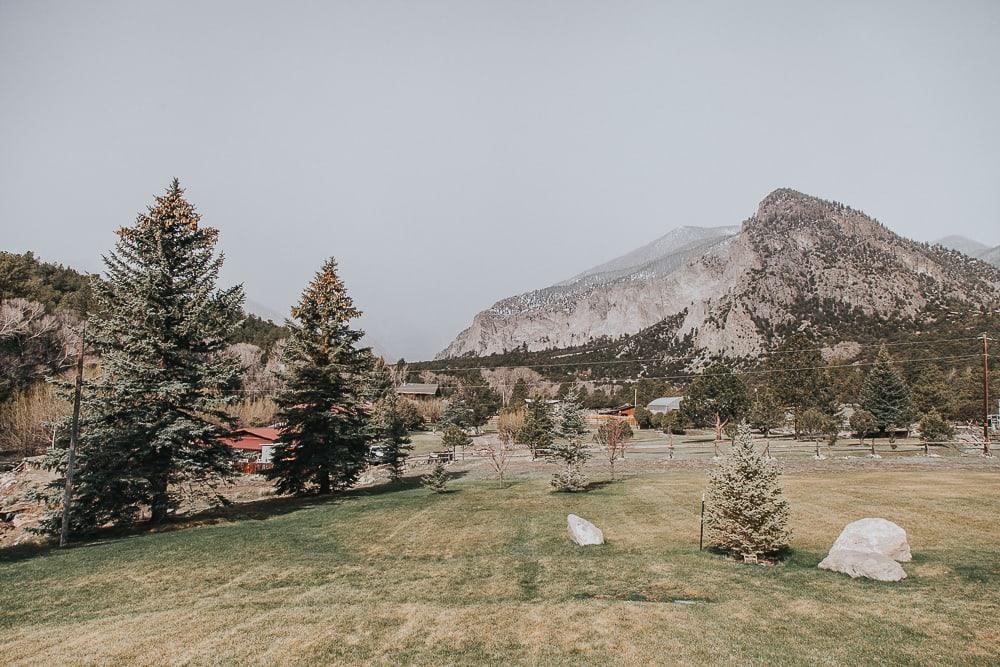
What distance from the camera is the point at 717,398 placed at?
54.4 m

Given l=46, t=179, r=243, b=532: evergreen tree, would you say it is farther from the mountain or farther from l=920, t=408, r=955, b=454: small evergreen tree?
the mountain

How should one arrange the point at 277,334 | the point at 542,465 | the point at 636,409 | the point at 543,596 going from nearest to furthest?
the point at 543,596 < the point at 542,465 < the point at 636,409 < the point at 277,334

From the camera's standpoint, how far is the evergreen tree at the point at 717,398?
53875 millimetres

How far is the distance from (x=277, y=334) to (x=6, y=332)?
193 ft

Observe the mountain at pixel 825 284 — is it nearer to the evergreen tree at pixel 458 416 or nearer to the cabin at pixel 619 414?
the cabin at pixel 619 414

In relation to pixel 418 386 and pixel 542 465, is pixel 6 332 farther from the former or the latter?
pixel 418 386

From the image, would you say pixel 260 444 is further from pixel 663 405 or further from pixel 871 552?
pixel 663 405

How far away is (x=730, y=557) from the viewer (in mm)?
13305

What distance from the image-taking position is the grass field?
8289 millimetres

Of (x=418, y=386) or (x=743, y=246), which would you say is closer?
(x=418, y=386)

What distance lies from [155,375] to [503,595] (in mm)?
16365

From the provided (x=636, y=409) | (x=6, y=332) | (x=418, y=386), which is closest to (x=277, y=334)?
(x=418, y=386)

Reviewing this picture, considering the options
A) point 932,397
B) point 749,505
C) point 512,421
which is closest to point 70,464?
point 749,505

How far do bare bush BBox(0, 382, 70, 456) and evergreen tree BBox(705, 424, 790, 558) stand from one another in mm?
49369
